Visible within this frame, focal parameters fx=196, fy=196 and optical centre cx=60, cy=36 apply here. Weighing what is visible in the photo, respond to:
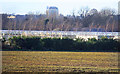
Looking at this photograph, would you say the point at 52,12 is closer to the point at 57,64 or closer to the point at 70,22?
the point at 70,22

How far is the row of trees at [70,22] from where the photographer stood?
68.0 feet

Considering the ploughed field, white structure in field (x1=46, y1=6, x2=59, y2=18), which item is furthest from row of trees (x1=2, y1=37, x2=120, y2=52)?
white structure in field (x1=46, y1=6, x2=59, y2=18)

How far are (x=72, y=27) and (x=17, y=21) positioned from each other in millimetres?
6196

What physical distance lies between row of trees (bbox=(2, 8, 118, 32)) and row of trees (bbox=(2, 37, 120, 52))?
15.1ft

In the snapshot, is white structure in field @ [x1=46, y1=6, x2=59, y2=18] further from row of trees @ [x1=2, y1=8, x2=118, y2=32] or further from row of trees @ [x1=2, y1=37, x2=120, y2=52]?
row of trees @ [x1=2, y1=37, x2=120, y2=52]

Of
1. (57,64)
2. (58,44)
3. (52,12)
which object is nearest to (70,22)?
(52,12)

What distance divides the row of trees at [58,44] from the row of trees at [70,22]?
4.61 m

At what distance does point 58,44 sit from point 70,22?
281 inches

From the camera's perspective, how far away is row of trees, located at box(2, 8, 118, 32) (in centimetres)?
2073

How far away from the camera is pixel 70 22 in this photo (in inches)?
892

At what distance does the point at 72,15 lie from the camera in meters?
23.5

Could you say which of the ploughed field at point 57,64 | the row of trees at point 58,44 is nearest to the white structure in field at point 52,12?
the row of trees at point 58,44

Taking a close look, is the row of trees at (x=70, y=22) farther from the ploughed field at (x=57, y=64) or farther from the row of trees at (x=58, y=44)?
the ploughed field at (x=57, y=64)

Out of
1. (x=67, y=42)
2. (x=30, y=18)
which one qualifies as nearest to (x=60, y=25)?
(x=30, y=18)
